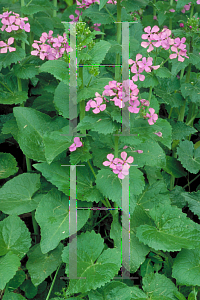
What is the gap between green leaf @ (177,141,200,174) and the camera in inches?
82.4

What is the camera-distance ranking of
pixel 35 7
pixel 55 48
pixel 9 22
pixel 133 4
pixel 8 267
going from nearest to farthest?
pixel 8 267
pixel 55 48
pixel 9 22
pixel 133 4
pixel 35 7

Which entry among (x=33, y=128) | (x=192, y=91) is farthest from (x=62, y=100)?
(x=192, y=91)

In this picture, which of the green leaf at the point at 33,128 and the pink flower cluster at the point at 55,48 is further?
the green leaf at the point at 33,128

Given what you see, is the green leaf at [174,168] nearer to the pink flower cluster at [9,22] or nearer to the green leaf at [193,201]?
the green leaf at [193,201]

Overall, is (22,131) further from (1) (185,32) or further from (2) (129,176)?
(1) (185,32)

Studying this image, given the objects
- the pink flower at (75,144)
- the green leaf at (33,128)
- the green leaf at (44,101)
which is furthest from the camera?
the green leaf at (44,101)

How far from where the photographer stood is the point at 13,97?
217 cm

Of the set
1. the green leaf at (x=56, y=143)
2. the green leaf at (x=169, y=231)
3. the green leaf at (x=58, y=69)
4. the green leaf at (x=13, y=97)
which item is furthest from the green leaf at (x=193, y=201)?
the green leaf at (x=13, y=97)

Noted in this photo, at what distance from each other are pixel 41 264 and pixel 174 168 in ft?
3.67

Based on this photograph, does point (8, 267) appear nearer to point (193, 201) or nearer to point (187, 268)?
point (187, 268)

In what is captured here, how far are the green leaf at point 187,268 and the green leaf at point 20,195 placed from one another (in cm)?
87

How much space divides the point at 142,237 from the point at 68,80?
2.96ft

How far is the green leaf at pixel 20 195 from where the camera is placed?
1.80m

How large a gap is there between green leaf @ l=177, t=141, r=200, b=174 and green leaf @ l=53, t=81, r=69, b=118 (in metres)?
0.85
